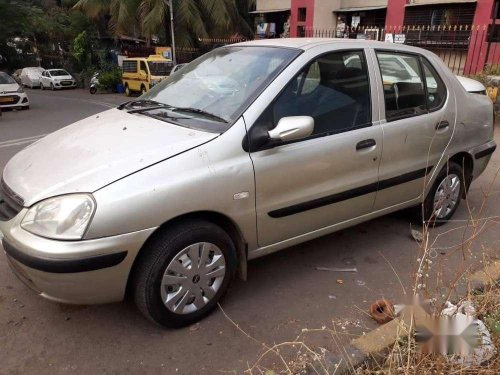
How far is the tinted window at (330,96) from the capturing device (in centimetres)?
296

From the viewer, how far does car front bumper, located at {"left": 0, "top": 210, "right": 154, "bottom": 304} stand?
88.4 inches

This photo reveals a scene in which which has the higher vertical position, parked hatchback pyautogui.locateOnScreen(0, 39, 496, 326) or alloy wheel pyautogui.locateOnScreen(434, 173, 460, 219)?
parked hatchback pyautogui.locateOnScreen(0, 39, 496, 326)

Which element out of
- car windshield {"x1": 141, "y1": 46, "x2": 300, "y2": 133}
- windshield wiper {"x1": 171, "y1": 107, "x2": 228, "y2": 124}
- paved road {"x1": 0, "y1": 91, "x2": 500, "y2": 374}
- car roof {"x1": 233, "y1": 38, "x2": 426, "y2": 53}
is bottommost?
paved road {"x1": 0, "y1": 91, "x2": 500, "y2": 374}

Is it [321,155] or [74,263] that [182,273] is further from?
[321,155]

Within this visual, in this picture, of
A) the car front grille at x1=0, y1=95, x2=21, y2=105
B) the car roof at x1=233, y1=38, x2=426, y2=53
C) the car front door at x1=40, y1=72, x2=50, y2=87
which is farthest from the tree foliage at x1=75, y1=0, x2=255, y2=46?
the car roof at x1=233, y1=38, x2=426, y2=53

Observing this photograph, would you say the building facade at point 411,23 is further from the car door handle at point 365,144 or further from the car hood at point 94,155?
the car hood at point 94,155

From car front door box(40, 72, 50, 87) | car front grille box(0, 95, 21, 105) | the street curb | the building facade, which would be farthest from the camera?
car front door box(40, 72, 50, 87)

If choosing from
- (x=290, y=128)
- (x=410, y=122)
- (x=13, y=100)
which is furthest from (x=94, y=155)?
(x=13, y=100)

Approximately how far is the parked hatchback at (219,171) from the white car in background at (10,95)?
12230 millimetres

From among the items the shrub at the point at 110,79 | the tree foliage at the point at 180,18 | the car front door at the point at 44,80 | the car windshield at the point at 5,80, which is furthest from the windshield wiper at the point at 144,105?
the car front door at the point at 44,80

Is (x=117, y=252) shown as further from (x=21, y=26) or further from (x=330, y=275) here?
(x=21, y=26)

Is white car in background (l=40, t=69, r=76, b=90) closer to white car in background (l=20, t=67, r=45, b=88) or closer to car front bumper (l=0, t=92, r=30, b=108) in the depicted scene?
white car in background (l=20, t=67, r=45, b=88)

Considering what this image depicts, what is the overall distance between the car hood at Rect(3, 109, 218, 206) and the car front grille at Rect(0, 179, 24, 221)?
0.10ft

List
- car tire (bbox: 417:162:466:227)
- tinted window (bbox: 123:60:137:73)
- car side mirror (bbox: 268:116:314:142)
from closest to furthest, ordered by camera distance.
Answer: car side mirror (bbox: 268:116:314:142) < car tire (bbox: 417:162:466:227) < tinted window (bbox: 123:60:137:73)
